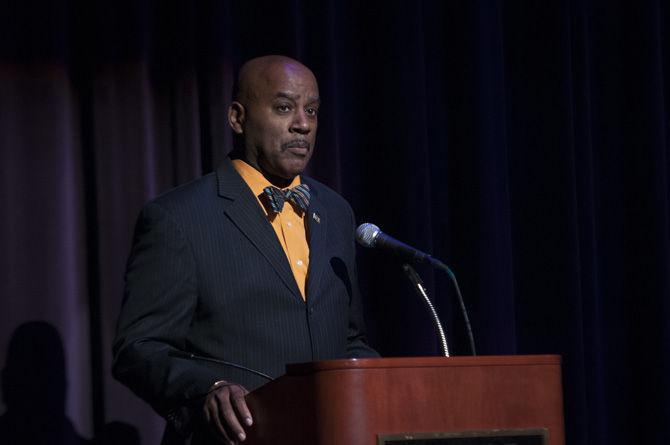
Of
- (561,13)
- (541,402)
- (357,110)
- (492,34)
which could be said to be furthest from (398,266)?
(541,402)

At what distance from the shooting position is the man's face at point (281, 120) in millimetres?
2469

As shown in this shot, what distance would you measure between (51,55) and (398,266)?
1.30 meters

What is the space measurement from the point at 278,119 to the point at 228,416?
914 millimetres

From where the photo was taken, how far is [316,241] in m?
2.43

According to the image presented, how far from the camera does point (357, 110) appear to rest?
11.5 feet

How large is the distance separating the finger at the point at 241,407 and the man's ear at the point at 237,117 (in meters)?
0.90

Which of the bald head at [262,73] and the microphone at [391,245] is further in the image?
the bald head at [262,73]

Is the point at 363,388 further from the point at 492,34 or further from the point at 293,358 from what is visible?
the point at 492,34

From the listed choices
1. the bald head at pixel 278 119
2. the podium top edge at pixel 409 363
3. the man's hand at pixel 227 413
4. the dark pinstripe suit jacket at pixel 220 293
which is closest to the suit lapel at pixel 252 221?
the dark pinstripe suit jacket at pixel 220 293

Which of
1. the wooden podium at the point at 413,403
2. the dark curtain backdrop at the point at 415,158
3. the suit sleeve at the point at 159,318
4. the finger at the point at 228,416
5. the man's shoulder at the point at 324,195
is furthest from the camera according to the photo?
the dark curtain backdrop at the point at 415,158

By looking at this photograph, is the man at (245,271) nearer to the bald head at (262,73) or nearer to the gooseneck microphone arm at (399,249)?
the bald head at (262,73)

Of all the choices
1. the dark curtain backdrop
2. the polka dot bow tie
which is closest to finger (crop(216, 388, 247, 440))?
the polka dot bow tie

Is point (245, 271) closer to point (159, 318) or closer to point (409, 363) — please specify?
point (159, 318)

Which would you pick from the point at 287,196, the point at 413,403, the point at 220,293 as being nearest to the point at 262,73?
the point at 287,196
